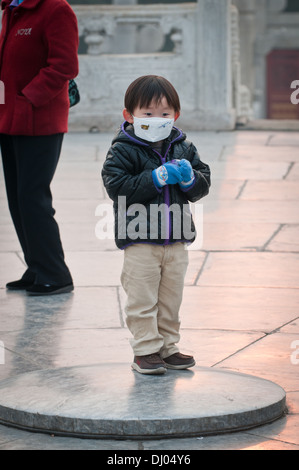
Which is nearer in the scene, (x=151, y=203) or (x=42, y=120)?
(x=151, y=203)

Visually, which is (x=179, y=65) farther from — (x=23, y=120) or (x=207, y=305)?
(x=207, y=305)

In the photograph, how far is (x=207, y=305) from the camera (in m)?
5.50

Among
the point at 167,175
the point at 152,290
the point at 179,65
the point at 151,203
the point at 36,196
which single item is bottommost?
the point at 152,290

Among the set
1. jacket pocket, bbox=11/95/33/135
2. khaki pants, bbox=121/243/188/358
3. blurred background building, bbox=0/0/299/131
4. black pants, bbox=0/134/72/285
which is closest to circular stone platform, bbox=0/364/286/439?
khaki pants, bbox=121/243/188/358

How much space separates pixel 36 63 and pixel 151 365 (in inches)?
90.9

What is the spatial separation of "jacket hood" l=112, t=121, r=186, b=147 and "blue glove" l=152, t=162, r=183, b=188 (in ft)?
0.57

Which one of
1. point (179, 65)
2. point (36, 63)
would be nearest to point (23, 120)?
point (36, 63)

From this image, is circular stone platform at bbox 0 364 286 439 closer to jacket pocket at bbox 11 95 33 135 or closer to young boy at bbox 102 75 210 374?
young boy at bbox 102 75 210 374

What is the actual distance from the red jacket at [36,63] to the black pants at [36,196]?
Answer: 0.10 meters

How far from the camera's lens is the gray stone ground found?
12.4ft

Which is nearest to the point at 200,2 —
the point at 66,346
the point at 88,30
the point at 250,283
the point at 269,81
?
the point at 88,30

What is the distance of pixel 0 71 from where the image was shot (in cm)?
570

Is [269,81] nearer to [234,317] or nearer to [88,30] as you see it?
[88,30]

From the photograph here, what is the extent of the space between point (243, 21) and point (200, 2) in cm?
1234
